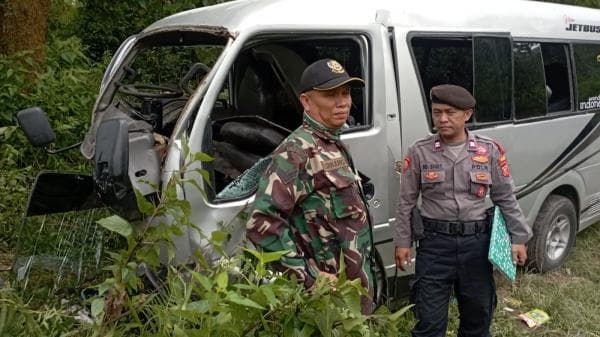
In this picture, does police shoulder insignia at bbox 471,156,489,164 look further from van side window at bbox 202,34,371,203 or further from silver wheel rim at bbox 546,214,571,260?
silver wheel rim at bbox 546,214,571,260

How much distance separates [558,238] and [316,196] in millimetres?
3263

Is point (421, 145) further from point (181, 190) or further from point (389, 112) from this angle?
point (181, 190)

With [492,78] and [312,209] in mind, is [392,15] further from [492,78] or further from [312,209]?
[312,209]

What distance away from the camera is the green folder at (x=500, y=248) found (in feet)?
9.06

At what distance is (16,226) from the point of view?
4430 millimetres

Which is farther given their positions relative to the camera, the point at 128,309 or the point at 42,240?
the point at 42,240

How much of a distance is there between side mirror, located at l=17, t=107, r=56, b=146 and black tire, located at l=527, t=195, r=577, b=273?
360cm

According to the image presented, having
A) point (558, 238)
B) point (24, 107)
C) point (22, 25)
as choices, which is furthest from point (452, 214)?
point (22, 25)

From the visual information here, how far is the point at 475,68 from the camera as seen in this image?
366 centimetres

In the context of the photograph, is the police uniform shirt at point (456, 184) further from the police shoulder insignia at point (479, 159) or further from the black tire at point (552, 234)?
the black tire at point (552, 234)

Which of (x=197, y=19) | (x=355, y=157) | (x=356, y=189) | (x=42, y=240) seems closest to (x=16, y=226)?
(x=42, y=240)

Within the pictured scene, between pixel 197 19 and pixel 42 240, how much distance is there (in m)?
1.44

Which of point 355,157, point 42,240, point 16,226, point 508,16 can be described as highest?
point 508,16

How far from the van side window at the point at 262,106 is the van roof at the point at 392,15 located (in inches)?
4.1
